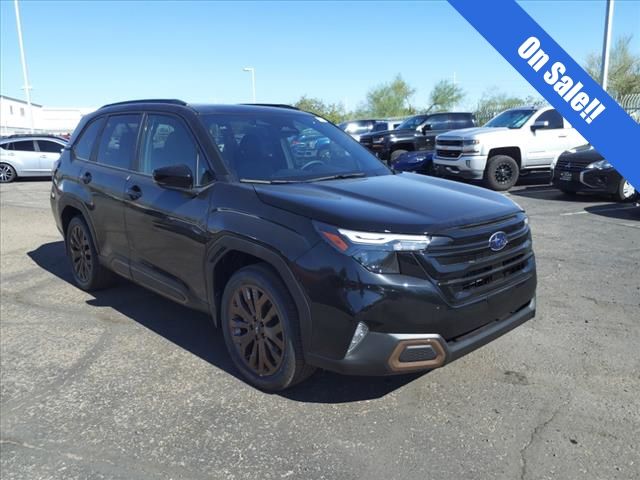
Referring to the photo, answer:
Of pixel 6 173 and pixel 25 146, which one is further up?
pixel 25 146

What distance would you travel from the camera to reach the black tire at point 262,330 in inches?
118

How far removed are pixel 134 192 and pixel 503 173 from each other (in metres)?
9.80

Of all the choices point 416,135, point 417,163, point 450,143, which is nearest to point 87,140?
point 450,143

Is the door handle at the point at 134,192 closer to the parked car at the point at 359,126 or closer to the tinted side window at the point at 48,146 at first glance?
the tinted side window at the point at 48,146

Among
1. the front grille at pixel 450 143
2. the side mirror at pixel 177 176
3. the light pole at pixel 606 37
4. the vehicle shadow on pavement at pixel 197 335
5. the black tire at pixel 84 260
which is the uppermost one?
the light pole at pixel 606 37

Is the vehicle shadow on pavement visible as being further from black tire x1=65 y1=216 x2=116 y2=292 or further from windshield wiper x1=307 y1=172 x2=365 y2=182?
windshield wiper x1=307 y1=172 x2=365 y2=182

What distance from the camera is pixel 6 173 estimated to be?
1778cm

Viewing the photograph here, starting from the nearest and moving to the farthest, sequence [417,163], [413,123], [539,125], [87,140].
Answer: [87,140] → [539,125] → [417,163] → [413,123]

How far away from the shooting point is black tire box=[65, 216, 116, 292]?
5.06 m

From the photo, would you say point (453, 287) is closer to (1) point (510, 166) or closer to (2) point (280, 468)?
(2) point (280, 468)

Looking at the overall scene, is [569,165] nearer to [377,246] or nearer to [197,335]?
[197,335]

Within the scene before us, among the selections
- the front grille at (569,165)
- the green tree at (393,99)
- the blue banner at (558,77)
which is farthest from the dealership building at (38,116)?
the blue banner at (558,77)

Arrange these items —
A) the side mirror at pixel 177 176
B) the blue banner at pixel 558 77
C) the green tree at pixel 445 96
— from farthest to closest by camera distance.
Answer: the green tree at pixel 445 96 → the side mirror at pixel 177 176 → the blue banner at pixel 558 77

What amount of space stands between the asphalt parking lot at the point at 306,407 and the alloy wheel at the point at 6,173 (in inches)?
598
